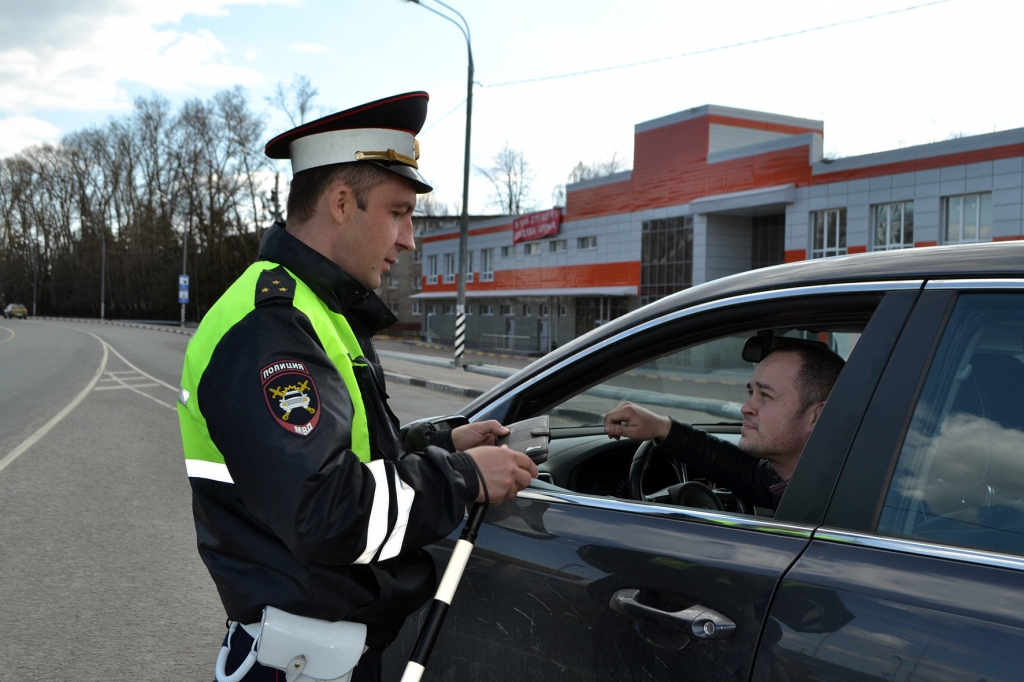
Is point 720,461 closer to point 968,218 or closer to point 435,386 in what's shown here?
point 435,386

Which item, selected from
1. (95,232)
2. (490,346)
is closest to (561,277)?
(490,346)

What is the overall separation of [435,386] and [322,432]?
16.8m

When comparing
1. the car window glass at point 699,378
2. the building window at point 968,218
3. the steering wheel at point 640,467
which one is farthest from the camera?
the building window at point 968,218

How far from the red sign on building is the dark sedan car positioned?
3707 centimetres

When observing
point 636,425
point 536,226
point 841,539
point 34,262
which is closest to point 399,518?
point 841,539

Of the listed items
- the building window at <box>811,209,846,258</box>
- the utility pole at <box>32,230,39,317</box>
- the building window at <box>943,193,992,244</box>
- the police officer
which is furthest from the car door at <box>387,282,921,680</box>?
the utility pole at <box>32,230,39,317</box>

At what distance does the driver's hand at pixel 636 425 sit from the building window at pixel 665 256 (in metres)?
29.1

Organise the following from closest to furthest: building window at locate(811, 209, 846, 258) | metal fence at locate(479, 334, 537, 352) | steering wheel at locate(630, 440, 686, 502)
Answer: steering wheel at locate(630, 440, 686, 502) < building window at locate(811, 209, 846, 258) < metal fence at locate(479, 334, 537, 352)

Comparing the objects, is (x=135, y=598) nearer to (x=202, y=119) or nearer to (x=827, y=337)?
(x=827, y=337)

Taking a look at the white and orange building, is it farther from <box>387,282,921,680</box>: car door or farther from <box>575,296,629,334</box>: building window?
<box>387,282,921,680</box>: car door

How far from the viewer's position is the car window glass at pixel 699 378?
2293mm

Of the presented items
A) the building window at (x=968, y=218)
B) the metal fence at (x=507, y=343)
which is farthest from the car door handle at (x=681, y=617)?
the metal fence at (x=507, y=343)

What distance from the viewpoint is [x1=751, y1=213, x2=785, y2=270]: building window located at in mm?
30922

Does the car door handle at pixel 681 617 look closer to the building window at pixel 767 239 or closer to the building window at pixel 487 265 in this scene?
the building window at pixel 767 239
